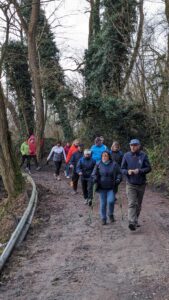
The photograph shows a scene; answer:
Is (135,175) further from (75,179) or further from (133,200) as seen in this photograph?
(75,179)

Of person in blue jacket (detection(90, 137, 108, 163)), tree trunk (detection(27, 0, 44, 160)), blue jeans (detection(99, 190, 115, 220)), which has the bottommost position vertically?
blue jeans (detection(99, 190, 115, 220))

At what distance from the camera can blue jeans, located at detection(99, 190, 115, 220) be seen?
11.6m

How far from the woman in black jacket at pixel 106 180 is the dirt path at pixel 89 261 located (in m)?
0.40

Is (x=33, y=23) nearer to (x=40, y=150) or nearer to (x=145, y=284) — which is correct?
(x=40, y=150)

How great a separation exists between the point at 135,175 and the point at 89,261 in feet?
8.93

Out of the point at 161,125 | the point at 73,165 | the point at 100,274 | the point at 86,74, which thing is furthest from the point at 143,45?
the point at 100,274

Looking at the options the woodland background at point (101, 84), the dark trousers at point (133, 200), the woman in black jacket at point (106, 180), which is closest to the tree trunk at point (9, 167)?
the woodland background at point (101, 84)

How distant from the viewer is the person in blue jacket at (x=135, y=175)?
10602 mm

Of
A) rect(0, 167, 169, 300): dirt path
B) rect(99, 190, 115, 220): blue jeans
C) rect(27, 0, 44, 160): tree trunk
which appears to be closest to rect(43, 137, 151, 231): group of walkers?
rect(99, 190, 115, 220): blue jeans

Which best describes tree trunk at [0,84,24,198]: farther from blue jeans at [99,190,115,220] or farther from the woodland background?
blue jeans at [99,190,115,220]

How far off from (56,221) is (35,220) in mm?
542

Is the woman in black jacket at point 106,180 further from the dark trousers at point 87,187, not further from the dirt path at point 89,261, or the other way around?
the dark trousers at point 87,187

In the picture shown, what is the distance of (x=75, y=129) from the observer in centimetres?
3609

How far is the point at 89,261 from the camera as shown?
8.59 metres
